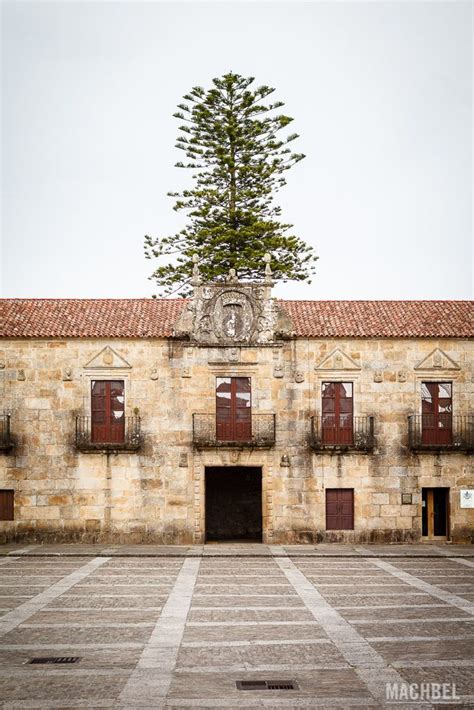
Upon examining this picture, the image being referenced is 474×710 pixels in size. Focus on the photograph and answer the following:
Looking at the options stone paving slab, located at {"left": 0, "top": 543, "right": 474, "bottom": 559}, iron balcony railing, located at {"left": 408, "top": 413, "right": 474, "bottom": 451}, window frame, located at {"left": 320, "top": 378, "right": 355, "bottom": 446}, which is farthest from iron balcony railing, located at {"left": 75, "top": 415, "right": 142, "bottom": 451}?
iron balcony railing, located at {"left": 408, "top": 413, "right": 474, "bottom": 451}

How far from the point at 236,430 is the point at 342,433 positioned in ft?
10.9

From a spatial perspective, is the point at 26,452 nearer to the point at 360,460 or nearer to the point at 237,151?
the point at 360,460

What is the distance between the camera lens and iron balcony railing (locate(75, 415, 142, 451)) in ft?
90.3

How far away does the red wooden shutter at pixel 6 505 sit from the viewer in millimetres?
27641

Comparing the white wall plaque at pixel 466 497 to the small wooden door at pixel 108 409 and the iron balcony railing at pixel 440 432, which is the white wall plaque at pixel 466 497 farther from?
the small wooden door at pixel 108 409

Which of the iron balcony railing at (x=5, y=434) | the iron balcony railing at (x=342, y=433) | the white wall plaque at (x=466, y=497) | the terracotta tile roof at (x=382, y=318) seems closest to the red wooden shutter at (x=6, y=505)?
the iron balcony railing at (x=5, y=434)

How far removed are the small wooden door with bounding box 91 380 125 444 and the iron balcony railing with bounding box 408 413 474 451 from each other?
903 centimetres

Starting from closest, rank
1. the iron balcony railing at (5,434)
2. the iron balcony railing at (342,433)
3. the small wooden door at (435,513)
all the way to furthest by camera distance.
Result: the iron balcony railing at (5,434) < the iron balcony railing at (342,433) < the small wooden door at (435,513)

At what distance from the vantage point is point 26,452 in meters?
27.8

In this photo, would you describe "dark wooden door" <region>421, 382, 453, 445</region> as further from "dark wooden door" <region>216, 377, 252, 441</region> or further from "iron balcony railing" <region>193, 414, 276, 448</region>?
"dark wooden door" <region>216, 377, 252, 441</region>

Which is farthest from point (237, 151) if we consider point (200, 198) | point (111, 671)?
point (111, 671)

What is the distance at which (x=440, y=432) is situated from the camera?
28359 mm

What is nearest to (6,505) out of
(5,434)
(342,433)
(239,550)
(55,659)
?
(5,434)

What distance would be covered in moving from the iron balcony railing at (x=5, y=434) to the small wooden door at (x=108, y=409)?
2.53m
